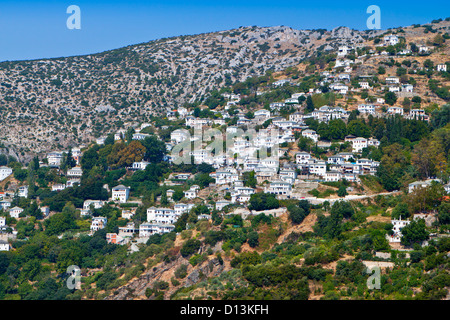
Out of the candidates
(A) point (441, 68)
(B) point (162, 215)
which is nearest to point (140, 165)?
(B) point (162, 215)

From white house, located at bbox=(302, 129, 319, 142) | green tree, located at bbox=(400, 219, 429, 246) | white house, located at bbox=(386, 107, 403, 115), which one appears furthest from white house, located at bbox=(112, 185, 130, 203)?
white house, located at bbox=(386, 107, 403, 115)

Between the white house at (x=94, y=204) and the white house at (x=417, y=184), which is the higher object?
the white house at (x=417, y=184)

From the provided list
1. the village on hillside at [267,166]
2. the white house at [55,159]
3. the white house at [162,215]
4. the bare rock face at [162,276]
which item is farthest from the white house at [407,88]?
the bare rock face at [162,276]

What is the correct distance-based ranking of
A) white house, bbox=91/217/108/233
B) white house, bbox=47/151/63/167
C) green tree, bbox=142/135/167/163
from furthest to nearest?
white house, bbox=47/151/63/167
green tree, bbox=142/135/167/163
white house, bbox=91/217/108/233

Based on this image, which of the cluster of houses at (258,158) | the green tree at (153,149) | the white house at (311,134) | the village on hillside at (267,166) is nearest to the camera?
the village on hillside at (267,166)

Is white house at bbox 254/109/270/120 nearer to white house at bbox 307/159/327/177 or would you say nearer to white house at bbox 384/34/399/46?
white house at bbox 307/159/327/177

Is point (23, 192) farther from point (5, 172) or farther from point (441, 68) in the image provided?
point (441, 68)

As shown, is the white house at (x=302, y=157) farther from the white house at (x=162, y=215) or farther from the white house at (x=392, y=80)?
the white house at (x=392, y=80)
